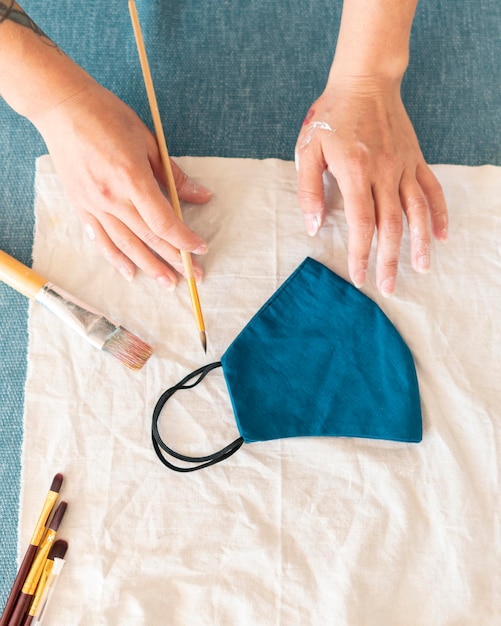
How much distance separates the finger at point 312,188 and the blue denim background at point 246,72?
2.5 inches

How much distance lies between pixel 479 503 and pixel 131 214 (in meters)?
0.52

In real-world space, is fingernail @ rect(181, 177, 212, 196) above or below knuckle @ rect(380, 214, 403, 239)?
above

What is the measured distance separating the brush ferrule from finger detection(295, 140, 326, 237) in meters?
0.27

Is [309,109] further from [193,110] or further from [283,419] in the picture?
[283,419]

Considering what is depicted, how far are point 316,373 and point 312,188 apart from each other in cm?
23

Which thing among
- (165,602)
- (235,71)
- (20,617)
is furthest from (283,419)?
(235,71)

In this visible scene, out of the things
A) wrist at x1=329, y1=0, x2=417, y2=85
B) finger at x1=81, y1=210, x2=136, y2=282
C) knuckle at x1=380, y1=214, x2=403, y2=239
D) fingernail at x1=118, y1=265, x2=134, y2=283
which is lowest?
knuckle at x1=380, y1=214, x2=403, y2=239

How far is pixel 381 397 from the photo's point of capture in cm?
64

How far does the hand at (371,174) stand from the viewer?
653mm

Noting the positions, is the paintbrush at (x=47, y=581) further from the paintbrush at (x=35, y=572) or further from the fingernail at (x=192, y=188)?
the fingernail at (x=192, y=188)

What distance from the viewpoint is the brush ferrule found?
0.65 metres

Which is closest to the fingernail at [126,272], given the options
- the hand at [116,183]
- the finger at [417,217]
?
the hand at [116,183]

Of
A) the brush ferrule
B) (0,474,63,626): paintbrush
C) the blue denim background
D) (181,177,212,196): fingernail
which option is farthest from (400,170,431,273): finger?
(0,474,63,626): paintbrush

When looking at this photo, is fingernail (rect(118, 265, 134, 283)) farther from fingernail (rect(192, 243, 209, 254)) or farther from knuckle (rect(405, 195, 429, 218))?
knuckle (rect(405, 195, 429, 218))
